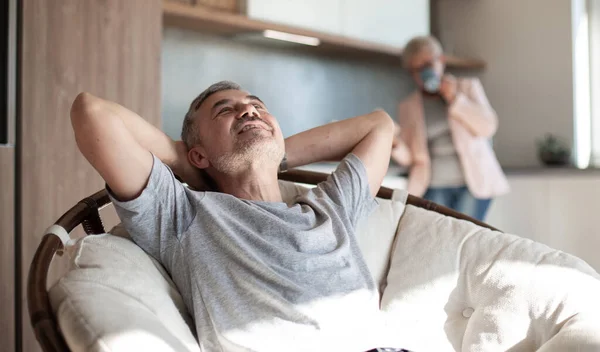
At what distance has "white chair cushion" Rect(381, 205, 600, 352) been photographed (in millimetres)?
1562

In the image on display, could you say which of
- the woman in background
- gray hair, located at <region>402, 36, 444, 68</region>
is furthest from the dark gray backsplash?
gray hair, located at <region>402, 36, 444, 68</region>

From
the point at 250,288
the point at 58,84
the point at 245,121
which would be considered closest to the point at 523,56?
the point at 58,84

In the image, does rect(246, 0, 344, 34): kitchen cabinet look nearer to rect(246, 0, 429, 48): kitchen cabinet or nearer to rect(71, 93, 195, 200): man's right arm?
rect(246, 0, 429, 48): kitchen cabinet

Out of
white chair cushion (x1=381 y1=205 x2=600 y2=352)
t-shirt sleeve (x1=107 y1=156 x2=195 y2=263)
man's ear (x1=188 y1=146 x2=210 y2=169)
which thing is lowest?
white chair cushion (x1=381 y1=205 x2=600 y2=352)

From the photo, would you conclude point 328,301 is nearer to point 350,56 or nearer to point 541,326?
point 541,326

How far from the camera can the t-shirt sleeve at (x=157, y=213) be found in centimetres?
153

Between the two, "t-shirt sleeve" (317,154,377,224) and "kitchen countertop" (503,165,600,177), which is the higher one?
"t-shirt sleeve" (317,154,377,224)

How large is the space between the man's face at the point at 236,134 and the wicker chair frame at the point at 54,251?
0.84ft

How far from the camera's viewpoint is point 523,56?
5168mm

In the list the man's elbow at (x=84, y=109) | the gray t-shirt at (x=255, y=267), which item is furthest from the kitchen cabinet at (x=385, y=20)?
the man's elbow at (x=84, y=109)

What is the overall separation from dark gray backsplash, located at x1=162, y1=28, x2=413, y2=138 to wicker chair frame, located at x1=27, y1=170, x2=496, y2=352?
7.29ft

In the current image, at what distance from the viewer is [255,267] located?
60.4 inches

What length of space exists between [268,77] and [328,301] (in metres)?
3.15

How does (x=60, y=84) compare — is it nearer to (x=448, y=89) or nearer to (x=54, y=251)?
(x=54, y=251)
